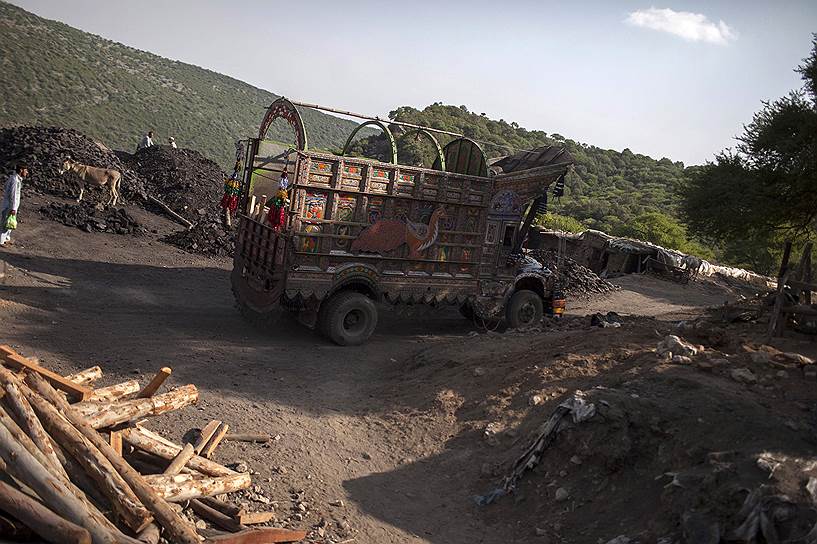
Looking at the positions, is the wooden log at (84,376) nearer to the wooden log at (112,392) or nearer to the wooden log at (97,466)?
the wooden log at (112,392)

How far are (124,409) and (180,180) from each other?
57.0 feet

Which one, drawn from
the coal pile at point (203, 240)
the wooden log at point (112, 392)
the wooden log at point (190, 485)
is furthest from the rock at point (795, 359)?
the coal pile at point (203, 240)

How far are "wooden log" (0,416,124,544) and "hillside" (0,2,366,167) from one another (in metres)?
35.9

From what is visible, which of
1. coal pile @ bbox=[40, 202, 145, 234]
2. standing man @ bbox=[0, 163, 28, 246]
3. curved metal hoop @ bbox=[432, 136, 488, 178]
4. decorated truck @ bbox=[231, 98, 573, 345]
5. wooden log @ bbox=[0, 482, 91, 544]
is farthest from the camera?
coal pile @ bbox=[40, 202, 145, 234]

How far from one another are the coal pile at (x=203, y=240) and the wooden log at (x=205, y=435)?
1067cm

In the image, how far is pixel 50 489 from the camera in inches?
172

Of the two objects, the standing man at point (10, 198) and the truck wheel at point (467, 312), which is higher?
the standing man at point (10, 198)

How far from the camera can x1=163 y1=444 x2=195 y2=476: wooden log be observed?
544 cm

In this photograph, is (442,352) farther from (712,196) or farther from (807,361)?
(712,196)

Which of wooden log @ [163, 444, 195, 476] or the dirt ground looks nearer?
wooden log @ [163, 444, 195, 476]

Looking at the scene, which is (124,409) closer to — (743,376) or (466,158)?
(743,376)

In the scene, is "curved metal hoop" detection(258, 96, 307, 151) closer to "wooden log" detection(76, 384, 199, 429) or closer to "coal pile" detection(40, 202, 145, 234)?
"wooden log" detection(76, 384, 199, 429)

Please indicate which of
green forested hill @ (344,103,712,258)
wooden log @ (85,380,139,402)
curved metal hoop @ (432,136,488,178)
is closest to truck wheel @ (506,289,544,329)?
curved metal hoop @ (432,136,488,178)

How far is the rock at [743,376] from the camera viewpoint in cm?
780
